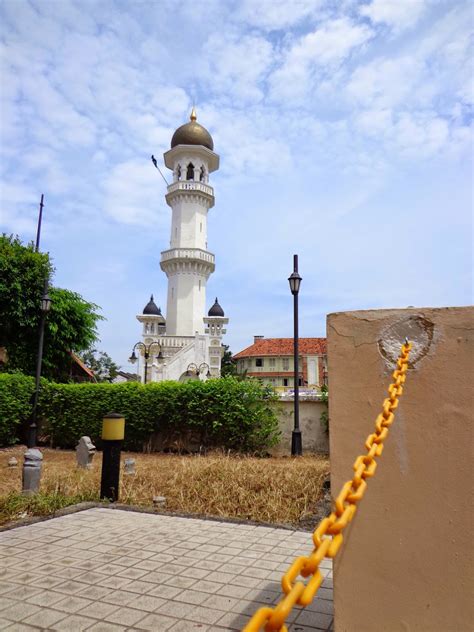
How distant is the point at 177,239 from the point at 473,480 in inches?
1592

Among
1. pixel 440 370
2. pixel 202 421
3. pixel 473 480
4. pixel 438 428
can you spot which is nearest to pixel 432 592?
pixel 473 480

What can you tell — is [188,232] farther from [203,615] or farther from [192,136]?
[203,615]

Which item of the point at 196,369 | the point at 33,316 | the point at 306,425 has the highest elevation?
the point at 33,316

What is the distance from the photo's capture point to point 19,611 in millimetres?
3223

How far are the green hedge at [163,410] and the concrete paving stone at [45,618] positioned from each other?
1044cm

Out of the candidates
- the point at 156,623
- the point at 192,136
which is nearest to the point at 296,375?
the point at 156,623

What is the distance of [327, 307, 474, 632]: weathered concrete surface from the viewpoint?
→ 203cm

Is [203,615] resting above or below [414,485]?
below

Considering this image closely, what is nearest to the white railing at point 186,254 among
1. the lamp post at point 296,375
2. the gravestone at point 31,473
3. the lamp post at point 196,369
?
the lamp post at point 196,369

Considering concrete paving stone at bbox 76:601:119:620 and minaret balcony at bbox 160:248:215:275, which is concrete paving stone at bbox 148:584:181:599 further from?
minaret balcony at bbox 160:248:215:275

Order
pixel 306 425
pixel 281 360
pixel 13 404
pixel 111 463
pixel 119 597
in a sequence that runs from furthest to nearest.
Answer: pixel 281 360
pixel 13 404
pixel 306 425
pixel 111 463
pixel 119 597

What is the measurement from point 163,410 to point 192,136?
3406 cm

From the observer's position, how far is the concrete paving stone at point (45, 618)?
120 inches

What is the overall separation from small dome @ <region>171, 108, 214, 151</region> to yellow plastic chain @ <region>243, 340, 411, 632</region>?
145ft
